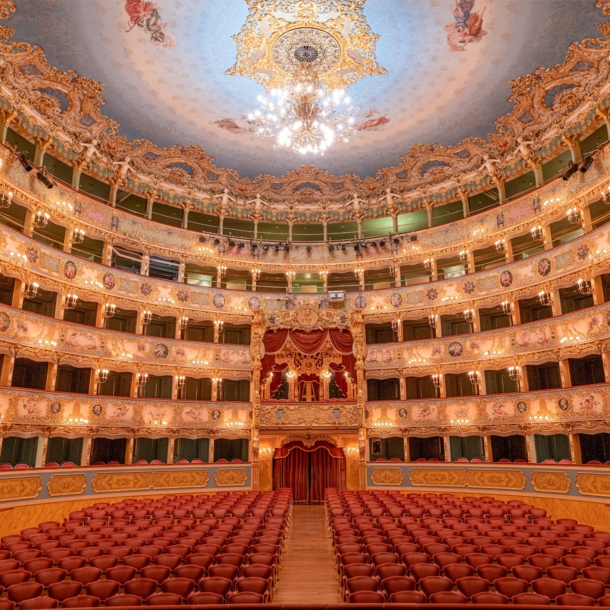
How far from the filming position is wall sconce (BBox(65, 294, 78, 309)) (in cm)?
1786

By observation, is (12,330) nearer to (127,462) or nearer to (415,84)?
(127,462)

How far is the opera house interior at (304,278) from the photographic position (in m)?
13.8

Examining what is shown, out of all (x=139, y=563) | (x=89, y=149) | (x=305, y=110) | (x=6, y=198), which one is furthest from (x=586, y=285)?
(x=6, y=198)

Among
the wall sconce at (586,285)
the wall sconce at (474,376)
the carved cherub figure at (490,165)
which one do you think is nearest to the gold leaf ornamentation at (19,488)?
the wall sconce at (474,376)

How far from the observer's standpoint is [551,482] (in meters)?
15.5

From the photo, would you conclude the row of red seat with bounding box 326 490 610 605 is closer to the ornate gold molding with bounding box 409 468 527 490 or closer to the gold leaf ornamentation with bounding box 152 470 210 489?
the ornate gold molding with bounding box 409 468 527 490

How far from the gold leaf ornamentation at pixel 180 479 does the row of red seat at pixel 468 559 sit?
339 inches

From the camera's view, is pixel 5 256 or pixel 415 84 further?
pixel 415 84

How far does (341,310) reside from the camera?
2133cm

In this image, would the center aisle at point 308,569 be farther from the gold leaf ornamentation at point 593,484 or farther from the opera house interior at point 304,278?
the gold leaf ornamentation at point 593,484

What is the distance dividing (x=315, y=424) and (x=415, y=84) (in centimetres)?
1355

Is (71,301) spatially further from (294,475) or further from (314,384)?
(294,475)

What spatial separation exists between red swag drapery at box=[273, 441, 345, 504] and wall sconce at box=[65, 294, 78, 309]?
10.5 metres

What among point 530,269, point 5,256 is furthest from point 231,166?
point 530,269
